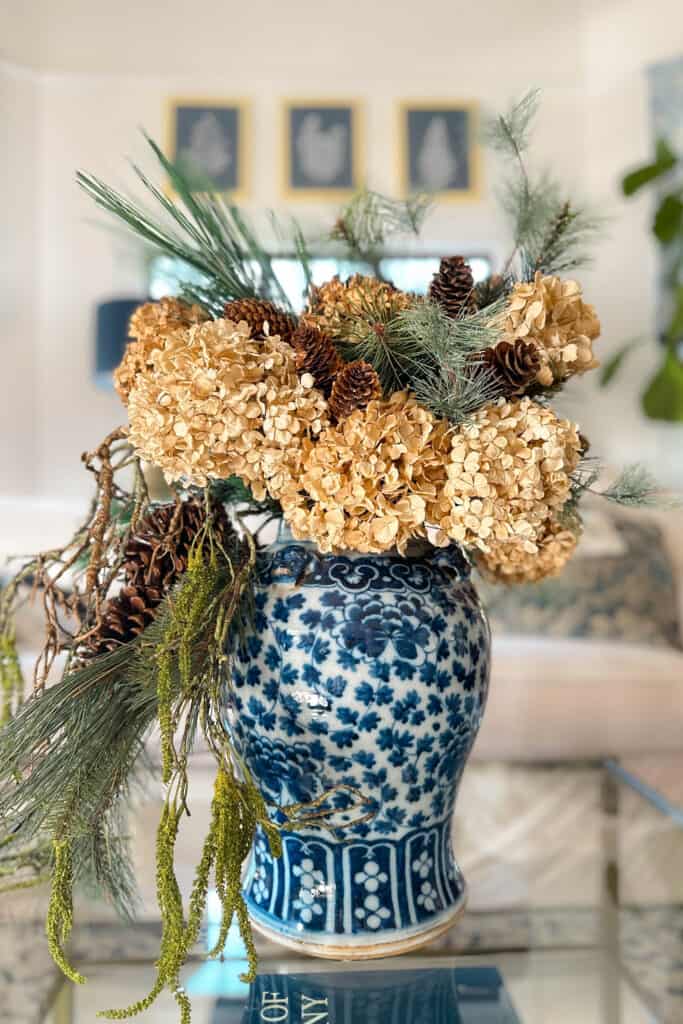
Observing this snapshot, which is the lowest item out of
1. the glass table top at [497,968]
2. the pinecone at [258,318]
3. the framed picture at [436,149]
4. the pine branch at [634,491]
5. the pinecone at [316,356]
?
the glass table top at [497,968]

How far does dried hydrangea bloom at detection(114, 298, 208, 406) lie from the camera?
0.58 meters

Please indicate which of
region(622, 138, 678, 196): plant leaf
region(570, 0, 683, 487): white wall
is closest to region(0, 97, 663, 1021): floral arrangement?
region(622, 138, 678, 196): plant leaf

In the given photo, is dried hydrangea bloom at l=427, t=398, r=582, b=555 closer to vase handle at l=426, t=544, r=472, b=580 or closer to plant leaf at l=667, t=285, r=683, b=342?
vase handle at l=426, t=544, r=472, b=580

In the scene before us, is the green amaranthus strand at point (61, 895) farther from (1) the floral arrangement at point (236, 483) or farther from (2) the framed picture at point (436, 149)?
(2) the framed picture at point (436, 149)

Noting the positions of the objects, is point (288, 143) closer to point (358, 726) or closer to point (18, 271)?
point (18, 271)

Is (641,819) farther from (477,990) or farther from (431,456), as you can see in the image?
(431,456)

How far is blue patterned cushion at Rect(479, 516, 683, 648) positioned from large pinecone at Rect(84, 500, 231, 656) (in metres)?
1.19

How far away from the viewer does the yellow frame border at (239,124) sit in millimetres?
3088

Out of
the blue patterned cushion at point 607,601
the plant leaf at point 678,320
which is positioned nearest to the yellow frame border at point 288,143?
the plant leaf at point 678,320

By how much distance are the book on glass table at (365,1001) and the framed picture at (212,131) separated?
2912mm

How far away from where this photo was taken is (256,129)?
312 cm

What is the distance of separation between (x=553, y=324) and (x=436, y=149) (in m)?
2.84

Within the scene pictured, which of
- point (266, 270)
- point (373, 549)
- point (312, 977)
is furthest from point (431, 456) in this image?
point (312, 977)

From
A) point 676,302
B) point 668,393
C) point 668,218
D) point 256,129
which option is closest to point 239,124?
point 256,129
